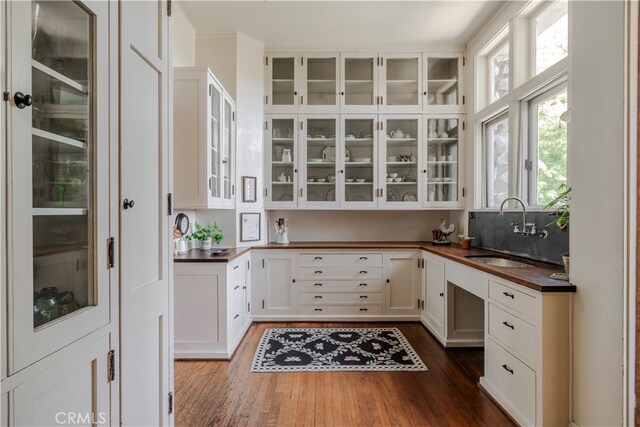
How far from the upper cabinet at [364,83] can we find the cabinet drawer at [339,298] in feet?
6.83

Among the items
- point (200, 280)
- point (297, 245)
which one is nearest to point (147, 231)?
point (200, 280)

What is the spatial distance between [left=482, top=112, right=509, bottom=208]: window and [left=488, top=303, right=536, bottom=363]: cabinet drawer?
4.58 feet

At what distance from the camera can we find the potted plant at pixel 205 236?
290cm

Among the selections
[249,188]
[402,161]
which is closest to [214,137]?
[249,188]

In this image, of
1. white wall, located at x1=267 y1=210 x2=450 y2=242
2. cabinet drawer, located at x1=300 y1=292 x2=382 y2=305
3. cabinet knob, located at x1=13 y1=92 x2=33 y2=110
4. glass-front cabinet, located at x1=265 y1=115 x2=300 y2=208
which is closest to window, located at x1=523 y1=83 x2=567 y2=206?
white wall, located at x1=267 y1=210 x2=450 y2=242

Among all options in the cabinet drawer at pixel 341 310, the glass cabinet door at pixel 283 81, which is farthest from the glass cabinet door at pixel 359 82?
the cabinet drawer at pixel 341 310

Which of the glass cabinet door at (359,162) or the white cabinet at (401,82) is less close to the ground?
the white cabinet at (401,82)

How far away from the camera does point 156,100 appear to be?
132 centimetres

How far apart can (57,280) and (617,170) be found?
2.10 metres

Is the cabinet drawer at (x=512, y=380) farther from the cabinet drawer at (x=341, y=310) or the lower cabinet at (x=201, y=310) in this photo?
the lower cabinet at (x=201, y=310)

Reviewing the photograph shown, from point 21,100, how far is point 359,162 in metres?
3.22

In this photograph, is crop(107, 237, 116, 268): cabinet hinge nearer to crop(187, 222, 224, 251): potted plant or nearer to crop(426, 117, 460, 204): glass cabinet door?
crop(187, 222, 224, 251): potted plant

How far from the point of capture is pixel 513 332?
1845 millimetres

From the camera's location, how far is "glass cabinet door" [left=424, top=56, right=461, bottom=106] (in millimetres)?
3654
